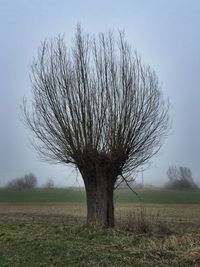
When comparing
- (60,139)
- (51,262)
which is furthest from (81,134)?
(51,262)

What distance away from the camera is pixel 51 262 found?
36.1 feet

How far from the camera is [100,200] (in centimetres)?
1966

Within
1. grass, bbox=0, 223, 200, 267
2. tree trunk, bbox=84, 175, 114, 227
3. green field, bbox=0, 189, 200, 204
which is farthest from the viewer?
green field, bbox=0, 189, 200, 204

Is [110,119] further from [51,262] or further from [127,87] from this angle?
[51,262]

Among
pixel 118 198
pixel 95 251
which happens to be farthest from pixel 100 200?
pixel 118 198

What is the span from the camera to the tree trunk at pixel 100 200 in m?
19.6

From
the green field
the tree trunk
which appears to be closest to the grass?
the tree trunk

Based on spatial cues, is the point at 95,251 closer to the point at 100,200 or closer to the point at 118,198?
the point at 100,200

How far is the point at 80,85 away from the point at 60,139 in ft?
7.23

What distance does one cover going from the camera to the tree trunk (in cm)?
1962

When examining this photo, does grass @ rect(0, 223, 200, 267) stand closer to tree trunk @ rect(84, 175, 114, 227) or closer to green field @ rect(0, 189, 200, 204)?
tree trunk @ rect(84, 175, 114, 227)

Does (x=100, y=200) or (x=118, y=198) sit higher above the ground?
(x=118, y=198)

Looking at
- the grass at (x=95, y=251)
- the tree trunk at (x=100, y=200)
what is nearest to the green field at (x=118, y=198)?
the tree trunk at (x=100, y=200)

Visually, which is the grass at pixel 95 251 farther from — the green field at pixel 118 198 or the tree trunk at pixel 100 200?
the green field at pixel 118 198
